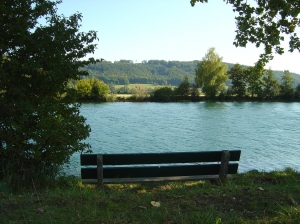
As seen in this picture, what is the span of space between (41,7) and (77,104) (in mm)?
2234

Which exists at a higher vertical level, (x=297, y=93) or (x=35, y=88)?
(x=35, y=88)

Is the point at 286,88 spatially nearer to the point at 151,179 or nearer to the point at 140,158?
the point at 151,179

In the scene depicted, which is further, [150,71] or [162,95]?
[150,71]

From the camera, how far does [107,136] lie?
20.5 metres

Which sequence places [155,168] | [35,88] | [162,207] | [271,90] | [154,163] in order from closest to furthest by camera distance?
[162,207] → [154,163] → [155,168] → [35,88] → [271,90]

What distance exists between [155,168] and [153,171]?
0.08m

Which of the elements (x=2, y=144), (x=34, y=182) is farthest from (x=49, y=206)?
(x=2, y=144)

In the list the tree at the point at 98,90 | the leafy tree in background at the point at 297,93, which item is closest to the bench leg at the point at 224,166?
the tree at the point at 98,90

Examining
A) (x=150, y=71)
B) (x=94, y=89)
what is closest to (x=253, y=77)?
(x=94, y=89)

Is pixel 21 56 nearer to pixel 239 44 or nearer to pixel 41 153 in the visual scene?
pixel 41 153

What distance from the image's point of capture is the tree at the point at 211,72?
73.8m

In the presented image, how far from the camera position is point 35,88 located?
275 inches

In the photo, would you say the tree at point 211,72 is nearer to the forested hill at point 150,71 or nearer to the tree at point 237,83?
→ the tree at point 237,83

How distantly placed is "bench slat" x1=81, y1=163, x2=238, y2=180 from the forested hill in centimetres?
11939
